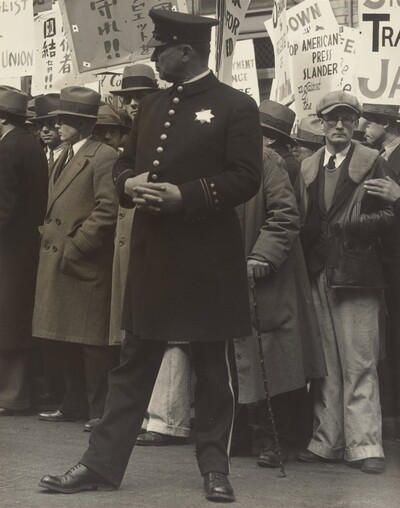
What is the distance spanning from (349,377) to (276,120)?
156 centimetres

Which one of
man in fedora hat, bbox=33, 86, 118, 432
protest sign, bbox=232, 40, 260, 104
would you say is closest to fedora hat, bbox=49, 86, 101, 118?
man in fedora hat, bbox=33, 86, 118, 432

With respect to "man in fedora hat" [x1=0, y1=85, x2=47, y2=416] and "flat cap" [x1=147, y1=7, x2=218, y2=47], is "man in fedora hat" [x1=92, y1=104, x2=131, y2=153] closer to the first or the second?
"man in fedora hat" [x1=0, y1=85, x2=47, y2=416]

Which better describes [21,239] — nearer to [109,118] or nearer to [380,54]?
[109,118]

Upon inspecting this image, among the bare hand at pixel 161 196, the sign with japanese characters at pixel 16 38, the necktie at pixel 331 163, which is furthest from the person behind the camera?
the sign with japanese characters at pixel 16 38

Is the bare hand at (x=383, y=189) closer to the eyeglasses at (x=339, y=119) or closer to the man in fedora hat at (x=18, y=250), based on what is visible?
the eyeglasses at (x=339, y=119)

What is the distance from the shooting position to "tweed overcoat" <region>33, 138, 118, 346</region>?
7.52 m

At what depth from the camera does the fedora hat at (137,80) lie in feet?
26.3

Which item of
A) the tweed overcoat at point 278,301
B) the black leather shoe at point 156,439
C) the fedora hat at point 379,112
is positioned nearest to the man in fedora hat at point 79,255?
the black leather shoe at point 156,439

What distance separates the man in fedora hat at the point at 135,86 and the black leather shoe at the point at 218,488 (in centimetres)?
310

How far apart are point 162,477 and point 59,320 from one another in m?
1.99

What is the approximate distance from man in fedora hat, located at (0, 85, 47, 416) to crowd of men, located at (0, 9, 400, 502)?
1cm

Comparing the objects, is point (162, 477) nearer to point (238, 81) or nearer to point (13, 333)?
point (13, 333)

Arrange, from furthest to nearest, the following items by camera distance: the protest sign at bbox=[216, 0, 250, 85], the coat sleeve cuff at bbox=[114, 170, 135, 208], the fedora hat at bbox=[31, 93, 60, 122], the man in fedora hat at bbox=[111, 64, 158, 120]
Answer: the fedora hat at bbox=[31, 93, 60, 122], the man in fedora hat at bbox=[111, 64, 158, 120], the protest sign at bbox=[216, 0, 250, 85], the coat sleeve cuff at bbox=[114, 170, 135, 208]

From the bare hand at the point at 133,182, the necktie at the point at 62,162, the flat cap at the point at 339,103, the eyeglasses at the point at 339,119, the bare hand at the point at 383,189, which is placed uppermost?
the flat cap at the point at 339,103
